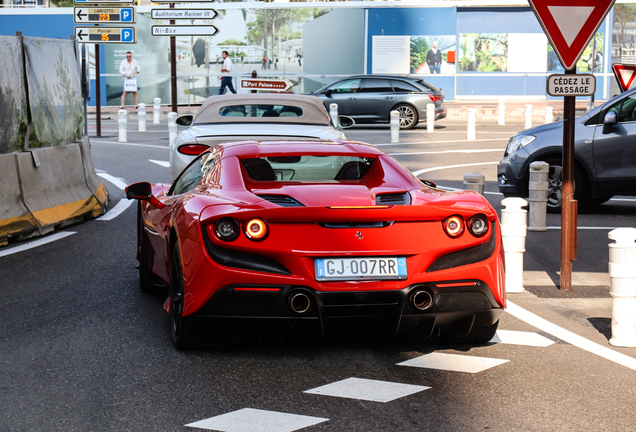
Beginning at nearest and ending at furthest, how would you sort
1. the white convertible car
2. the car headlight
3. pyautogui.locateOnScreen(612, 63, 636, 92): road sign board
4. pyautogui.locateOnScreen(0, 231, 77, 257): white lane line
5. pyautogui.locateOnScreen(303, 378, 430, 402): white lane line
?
pyautogui.locateOnScreen(303, 378, 430, 402): white lane line → pyautogui.locateOnScreen(0, 231, 77, 257): white lane line → the white convertible car → the car headlight → pyautogui.locateOnScreen(612, 63, 636, 92): road sign board

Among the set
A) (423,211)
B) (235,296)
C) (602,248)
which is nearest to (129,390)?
(235,296)

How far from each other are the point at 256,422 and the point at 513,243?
3.63 meters

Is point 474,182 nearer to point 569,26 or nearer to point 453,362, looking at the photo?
point 569,26

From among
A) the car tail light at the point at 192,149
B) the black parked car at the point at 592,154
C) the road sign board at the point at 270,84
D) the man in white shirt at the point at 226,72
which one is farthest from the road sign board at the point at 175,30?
the car tail light at the point at 192,149

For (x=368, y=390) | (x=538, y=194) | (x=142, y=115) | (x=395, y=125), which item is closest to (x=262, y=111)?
(x=538, y=194)

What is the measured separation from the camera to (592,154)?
1120 centimetres

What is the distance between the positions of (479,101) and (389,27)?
478cm

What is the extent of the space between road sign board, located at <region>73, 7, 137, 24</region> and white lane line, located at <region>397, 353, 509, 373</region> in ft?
65.1

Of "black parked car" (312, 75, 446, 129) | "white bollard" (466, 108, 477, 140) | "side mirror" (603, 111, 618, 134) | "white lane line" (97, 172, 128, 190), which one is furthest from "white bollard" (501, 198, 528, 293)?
"black parked car" (312, 75, 446, 129)

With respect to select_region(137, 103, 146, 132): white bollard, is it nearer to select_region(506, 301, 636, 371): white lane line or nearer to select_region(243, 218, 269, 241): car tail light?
select_region(506, 301, 636, 371): white lane line

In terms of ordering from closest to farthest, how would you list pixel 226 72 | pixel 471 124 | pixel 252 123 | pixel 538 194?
1. pixel 538 194
2. pixel 252 123
3. pixel 471 124
4. pixel 226 72

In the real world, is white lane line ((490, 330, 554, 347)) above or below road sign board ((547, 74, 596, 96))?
below

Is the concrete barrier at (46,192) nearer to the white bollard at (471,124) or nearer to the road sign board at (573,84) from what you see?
the road sign board at (573,84)

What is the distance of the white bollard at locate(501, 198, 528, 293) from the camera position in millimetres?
7059
